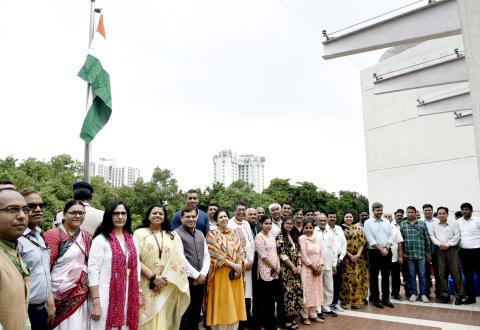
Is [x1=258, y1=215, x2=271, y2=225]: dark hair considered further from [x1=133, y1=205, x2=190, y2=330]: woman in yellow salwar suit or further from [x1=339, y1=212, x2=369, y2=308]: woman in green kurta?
[x1=339, y1=212, x2=369, y2=308]: woman in green kurta

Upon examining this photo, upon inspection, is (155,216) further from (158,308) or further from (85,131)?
(85,131)

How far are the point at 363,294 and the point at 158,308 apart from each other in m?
4.12

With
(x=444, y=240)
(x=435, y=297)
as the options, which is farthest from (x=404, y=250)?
(x=435, y=297)

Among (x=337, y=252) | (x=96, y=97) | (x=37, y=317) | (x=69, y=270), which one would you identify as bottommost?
(x=37, y=317)

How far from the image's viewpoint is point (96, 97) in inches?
217

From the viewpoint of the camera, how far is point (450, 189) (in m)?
15.1

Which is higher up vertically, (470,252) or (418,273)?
(470,252)

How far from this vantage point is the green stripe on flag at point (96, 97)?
5273 millimetres

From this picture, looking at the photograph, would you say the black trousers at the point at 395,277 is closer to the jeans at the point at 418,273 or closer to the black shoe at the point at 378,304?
the jeans at the point at 418,273

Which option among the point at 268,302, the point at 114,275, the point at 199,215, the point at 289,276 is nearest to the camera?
the point at 114,275

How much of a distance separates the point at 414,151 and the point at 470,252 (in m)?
11.5

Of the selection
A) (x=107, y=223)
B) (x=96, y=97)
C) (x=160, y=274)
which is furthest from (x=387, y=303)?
(x=96, y=97)

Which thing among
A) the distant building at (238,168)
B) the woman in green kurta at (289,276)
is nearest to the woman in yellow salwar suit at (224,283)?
the woman in green kurta at (289,276)

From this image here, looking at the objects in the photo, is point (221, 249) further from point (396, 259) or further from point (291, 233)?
point (396, 259)
